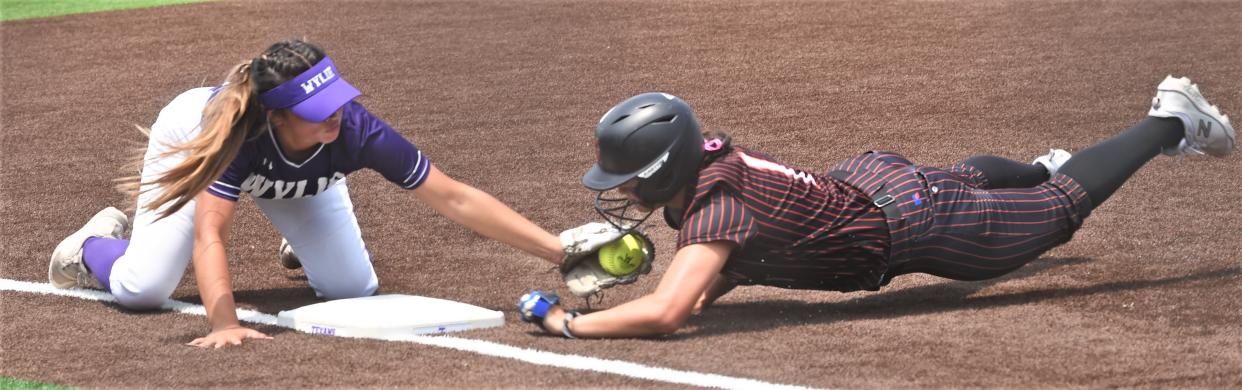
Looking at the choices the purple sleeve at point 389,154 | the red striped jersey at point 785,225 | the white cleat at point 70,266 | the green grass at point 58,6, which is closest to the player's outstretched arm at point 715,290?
the red striped jersey at point 785,225

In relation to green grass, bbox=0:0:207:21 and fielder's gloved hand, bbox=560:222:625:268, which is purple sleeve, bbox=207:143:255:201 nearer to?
fielder's gloved hand, bbox=560:222:625:268

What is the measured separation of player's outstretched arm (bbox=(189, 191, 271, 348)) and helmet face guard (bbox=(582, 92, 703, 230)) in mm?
1136

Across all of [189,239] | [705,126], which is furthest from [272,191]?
[705,126]

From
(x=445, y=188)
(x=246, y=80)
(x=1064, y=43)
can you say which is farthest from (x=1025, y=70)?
(x=246, y=80)

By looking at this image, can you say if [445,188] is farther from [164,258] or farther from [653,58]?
[653,58]

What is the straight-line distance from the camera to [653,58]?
927 cm

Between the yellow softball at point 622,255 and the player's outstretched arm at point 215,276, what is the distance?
3.51ft

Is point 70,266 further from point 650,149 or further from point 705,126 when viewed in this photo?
point 705,126

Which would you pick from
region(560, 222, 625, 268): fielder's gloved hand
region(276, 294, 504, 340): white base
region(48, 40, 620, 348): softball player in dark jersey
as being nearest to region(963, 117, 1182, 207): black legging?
region(560, 222, 625, 268): fielder's gloved hand

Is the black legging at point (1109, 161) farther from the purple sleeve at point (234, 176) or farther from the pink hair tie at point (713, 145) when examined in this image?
the purple sleeve at point (234, 176)

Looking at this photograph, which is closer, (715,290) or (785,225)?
(785,225)

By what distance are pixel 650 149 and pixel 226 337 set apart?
4.54ft

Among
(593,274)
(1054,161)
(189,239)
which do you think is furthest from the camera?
(1054,161)

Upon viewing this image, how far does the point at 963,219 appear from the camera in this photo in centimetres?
441
